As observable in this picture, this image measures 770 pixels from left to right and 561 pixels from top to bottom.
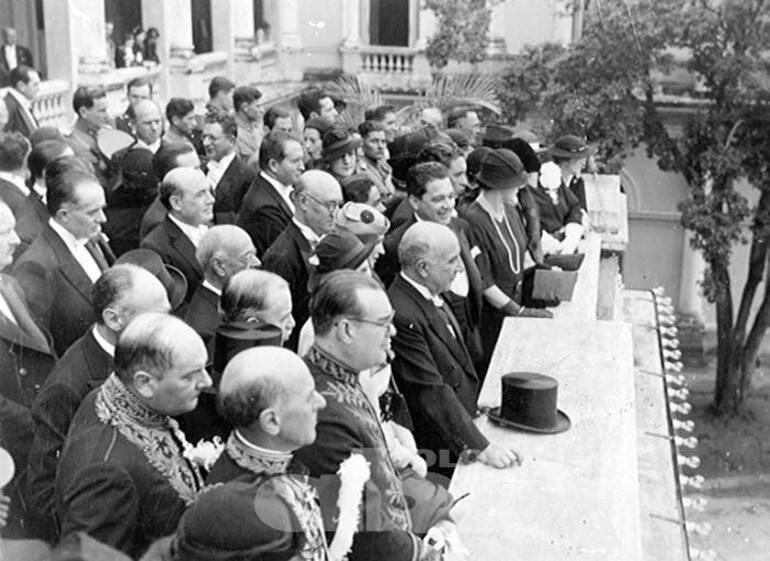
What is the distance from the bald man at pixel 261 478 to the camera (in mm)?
2604

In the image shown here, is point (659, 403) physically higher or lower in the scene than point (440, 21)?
lower

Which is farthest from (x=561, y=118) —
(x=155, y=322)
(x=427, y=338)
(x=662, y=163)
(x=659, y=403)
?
(x=155, y=322)

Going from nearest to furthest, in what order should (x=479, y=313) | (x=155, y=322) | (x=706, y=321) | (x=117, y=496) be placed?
(x=117, y=496)
(x=155, y=322)
(x=479, y=313)
(x=706, y=321)

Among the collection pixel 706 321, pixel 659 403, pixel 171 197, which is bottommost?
A: pixel 706 321

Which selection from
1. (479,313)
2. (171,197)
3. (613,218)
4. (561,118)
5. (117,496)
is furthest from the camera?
(561,118)

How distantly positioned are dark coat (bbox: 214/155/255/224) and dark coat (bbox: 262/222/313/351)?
176cm

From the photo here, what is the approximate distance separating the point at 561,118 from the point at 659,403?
10.3 m

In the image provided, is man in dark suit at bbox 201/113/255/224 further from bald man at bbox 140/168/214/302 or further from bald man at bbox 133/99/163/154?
bald man at bbox 140/168/214/302

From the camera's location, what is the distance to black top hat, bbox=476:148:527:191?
595cm

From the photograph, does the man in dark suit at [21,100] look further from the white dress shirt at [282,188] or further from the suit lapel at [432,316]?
the suit lapel at [432,316]

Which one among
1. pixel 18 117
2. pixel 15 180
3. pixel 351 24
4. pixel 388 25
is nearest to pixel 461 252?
pixel 15 180

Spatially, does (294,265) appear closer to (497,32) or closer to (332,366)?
(332,366)

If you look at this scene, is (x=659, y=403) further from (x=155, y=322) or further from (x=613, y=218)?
(x=155, y=322)

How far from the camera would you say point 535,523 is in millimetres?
3680
